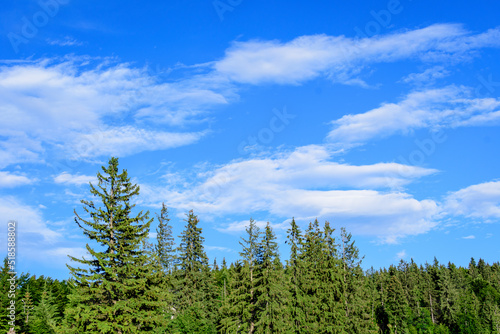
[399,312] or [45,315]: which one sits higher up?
[45,315]

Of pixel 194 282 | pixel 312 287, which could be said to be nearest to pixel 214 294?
pixel 194 282

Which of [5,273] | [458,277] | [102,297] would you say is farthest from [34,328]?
[458,277]

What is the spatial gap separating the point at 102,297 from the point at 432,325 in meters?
92.0

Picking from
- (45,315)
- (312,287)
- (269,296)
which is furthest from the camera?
(45,315)

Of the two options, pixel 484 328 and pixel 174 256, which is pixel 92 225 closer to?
pixel 174 256

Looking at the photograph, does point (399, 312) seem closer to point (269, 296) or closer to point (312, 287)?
point (312, 287)

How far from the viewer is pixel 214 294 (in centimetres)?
5538

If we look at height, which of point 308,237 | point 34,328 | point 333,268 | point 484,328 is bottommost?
point 484,328

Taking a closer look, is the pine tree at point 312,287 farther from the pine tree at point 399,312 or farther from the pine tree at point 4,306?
the pine tree at point 399,312

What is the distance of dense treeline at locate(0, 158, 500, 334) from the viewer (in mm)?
23297

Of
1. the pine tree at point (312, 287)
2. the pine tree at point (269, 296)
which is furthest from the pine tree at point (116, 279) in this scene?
the pine tree at point (312, 287)

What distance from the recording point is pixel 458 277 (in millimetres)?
130250

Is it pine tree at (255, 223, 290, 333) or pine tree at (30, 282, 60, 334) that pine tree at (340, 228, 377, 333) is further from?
pine tree at (30, 282, 60, 334)

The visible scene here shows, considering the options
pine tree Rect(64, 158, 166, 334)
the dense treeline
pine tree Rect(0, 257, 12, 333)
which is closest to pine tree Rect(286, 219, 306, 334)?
the dense treeline
